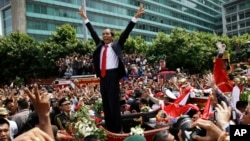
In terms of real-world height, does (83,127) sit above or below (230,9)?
below

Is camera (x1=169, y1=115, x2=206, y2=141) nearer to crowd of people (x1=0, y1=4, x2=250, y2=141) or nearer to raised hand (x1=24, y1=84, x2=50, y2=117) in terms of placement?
crowd of people (x1=0, y1=4, x2=250, y2=141)

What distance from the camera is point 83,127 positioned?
528 cm

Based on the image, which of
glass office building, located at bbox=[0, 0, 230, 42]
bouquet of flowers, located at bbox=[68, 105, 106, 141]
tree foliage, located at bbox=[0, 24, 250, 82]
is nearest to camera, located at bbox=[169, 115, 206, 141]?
bouquet of flowers, located at bbox=[68, 105, 106, 141]

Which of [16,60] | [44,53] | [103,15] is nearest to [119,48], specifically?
[44,53]

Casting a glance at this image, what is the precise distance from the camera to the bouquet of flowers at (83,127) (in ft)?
17.1

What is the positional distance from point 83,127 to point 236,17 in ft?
317

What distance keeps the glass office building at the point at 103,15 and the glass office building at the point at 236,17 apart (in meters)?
7.67

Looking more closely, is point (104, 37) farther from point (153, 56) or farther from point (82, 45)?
point (153, 56)

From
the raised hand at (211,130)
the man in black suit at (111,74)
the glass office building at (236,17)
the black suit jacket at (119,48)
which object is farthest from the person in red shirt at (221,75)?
the glass office building at (236,17)

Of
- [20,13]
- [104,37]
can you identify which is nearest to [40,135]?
[104,37]

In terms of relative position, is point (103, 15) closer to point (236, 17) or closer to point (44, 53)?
point (44, 53)

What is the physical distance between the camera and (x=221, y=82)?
774 centimetres

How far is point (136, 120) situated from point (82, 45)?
30.5m

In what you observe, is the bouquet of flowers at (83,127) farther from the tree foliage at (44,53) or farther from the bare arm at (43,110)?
the tree foliage at (44,53)
